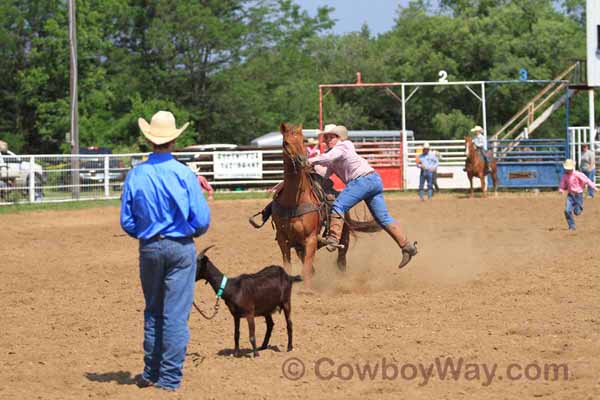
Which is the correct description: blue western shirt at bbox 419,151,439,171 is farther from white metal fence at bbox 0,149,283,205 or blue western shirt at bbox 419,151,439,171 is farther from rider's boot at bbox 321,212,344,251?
rider's boot at bbox 321,212,344,251

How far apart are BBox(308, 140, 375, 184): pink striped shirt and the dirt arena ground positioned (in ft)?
4.11

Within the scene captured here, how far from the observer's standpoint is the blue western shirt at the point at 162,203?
634 centimetres

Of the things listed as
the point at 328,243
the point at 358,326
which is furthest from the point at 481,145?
the point at 358,326

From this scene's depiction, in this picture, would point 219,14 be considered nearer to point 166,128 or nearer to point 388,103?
point 388,103

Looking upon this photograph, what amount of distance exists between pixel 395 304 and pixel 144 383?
359cm

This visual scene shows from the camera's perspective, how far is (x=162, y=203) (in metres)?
6.35

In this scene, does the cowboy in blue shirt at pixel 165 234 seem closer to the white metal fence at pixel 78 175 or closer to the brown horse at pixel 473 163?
the white metal fence at pixel 78 175

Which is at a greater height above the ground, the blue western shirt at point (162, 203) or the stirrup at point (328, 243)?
the blue western shirt at point (162, 203)

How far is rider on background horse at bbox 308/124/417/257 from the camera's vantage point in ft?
34.8

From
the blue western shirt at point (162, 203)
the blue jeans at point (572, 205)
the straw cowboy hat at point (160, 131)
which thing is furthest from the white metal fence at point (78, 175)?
the blue western shirt at point (162, 203)

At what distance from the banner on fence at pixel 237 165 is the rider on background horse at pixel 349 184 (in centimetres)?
2169

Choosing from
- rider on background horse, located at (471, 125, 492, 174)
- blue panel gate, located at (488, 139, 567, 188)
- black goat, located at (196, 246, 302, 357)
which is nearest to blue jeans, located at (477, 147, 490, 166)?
rider on background horse, located at (471, 125, 492, 174)

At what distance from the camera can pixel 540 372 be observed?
653cm

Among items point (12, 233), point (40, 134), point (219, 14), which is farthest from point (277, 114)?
point (12, 233)
